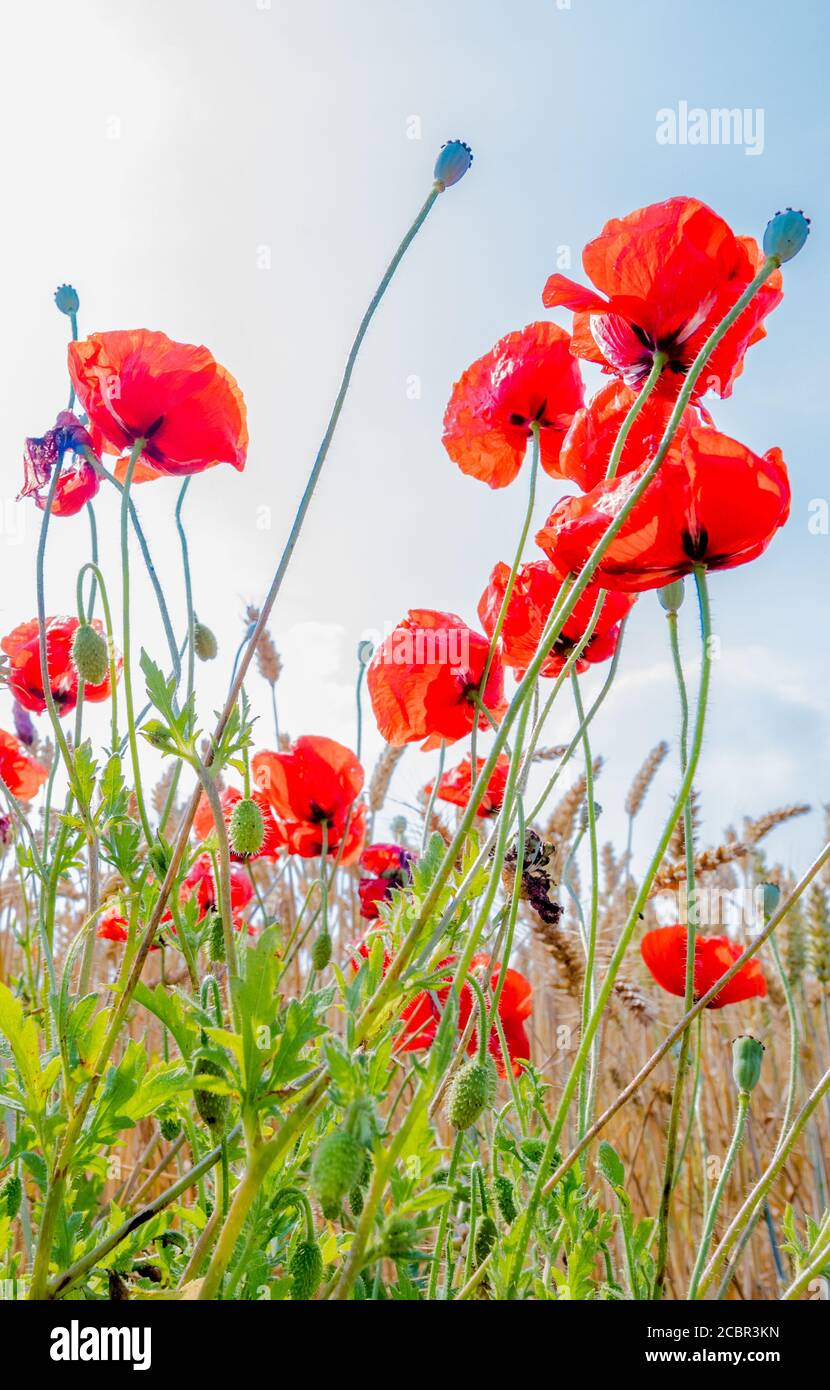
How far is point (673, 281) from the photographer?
36.6 inches

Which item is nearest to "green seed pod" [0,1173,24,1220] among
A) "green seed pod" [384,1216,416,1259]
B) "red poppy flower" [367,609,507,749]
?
"green seed pod" [384,1216,416,1259]

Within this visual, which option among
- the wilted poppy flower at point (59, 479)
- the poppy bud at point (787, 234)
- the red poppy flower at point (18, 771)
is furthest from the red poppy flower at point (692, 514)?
the red poppy flower at point (18, 771)

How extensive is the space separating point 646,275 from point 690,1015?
0.67 metres

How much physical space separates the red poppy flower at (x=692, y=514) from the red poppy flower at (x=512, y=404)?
318 millimetres

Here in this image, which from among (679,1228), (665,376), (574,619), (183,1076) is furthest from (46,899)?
(679,1228)

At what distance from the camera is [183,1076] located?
80cm

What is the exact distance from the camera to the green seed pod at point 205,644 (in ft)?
4.90

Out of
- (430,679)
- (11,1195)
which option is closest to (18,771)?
(430,679)

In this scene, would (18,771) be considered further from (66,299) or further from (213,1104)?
(213,1104)

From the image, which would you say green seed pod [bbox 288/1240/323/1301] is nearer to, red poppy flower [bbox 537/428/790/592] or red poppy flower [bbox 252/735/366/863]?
red poppy flower [bbox 537/428/790/592]

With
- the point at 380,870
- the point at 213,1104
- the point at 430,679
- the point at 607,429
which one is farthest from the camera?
the point at 380,870

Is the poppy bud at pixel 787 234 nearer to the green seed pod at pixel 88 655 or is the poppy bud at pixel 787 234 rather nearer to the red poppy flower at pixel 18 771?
the green seed pod at pixel 88 655

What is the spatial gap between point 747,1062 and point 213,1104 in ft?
2.40
